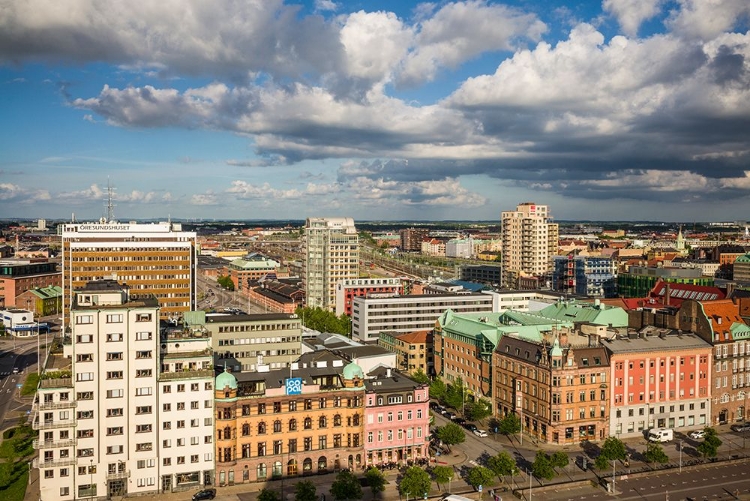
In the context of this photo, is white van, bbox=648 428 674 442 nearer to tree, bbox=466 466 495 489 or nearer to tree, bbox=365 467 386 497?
tree, bbox=466 466 495 489

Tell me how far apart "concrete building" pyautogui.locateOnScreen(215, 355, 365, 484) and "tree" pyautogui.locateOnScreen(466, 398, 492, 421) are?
29.2 metres

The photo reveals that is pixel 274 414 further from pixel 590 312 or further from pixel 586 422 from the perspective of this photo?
pixel 590 312

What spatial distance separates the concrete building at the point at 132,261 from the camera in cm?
18788

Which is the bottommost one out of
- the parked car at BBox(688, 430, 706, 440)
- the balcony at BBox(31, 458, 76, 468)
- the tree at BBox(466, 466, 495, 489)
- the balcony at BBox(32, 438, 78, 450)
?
the parked car at BBox(688, 430, 706, 440)

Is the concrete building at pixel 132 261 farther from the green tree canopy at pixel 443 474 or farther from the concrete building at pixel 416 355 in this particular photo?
the green tree canopy at pixel 443 474

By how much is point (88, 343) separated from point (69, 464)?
15994mm

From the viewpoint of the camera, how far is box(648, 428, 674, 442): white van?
388ft

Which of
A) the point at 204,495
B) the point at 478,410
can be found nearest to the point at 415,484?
the point at 204,495

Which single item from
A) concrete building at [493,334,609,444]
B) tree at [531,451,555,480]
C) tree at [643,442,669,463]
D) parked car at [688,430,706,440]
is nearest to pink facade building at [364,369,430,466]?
tree at [531,451,555,480]

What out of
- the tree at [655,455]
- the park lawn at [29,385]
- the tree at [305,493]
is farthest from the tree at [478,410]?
the park lawn at [29,385]

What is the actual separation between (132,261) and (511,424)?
11874cm

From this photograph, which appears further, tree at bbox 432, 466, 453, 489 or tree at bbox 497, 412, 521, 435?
tree at bbox 497, 412, 521, 435

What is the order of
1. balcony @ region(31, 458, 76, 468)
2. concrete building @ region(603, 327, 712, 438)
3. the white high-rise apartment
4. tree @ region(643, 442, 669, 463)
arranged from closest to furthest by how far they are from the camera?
balcony @ region(31, 458, 76, 468) → the white high-rise apartment → tree @ region(643, 442, 669, 463) → concrete building @ region(603, 327, 712, 438)

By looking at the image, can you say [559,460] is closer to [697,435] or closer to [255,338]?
[697,435]
